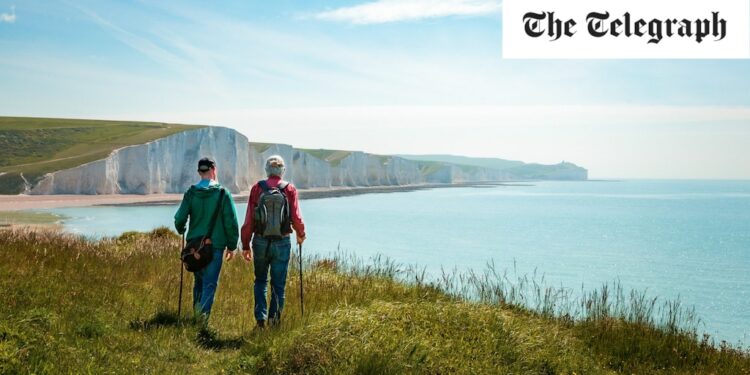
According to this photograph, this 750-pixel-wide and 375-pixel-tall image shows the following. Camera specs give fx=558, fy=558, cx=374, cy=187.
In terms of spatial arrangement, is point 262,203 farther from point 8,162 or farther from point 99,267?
point 8,162

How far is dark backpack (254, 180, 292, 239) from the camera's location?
268 inches

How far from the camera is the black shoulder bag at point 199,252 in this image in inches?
278

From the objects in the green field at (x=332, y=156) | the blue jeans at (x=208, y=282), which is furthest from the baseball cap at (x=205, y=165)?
the green field at (x=332, y=156)

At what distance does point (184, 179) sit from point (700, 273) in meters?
80.3

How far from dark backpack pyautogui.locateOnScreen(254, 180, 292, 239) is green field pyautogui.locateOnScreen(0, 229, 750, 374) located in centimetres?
108

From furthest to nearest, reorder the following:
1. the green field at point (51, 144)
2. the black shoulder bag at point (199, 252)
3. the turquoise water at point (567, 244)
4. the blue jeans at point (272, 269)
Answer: the green field at point (51, 144)
the turquoise water at point (567, 244)
the black shoulder bag at point (199, 252)
the blue jeans at point (272, 269)

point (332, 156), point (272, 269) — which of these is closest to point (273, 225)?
point (272, 269)

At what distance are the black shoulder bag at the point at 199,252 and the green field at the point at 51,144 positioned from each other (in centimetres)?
8438

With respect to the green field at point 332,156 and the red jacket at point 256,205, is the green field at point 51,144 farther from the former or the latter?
the red jacket at point 256,205

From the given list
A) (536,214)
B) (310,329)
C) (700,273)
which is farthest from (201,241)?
(536,214)

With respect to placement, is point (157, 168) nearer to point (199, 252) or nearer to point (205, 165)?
point (205, 165)

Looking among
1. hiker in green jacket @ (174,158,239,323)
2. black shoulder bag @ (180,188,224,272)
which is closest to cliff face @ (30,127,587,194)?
hiker in green jacket @ (174,158,239,323)

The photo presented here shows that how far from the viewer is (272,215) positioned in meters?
6.80

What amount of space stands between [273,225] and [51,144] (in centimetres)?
11399
